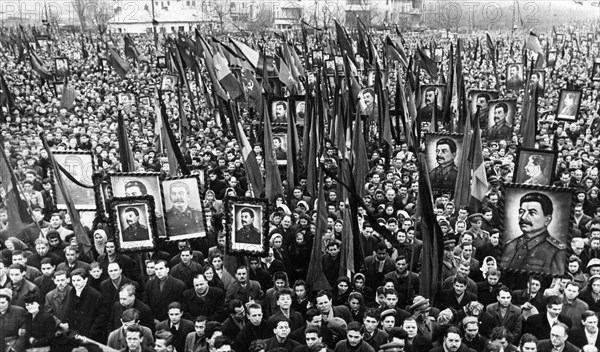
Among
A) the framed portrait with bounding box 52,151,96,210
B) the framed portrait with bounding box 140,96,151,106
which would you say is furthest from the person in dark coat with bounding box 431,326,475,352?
the framed portrait with bounding box 140,96,151,106

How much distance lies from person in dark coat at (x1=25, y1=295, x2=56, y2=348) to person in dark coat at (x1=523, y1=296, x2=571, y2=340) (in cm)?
414

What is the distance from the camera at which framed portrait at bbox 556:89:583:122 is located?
52.5 feet

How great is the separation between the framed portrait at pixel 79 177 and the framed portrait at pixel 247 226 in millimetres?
3013

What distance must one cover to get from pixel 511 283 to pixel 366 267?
1622mm

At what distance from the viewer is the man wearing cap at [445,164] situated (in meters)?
10.4

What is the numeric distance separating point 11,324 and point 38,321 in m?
0.31

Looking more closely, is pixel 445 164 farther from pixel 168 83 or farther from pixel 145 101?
pixel 145 101

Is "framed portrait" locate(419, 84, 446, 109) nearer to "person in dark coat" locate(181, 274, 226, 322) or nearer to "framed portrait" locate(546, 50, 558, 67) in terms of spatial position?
"person in dark coat" locate(181, 274, 226, 322)

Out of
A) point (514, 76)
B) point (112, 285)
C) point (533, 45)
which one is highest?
point (533, 45)

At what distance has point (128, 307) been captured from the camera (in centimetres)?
663

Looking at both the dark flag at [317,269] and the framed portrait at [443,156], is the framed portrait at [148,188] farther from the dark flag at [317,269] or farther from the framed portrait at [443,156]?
the framed portrait at [443,156]

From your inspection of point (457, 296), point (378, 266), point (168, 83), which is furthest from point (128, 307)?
point (168, 83)

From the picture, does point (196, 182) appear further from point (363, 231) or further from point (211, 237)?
point (363, 231)

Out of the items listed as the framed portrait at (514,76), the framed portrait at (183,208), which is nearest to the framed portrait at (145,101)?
the framed portrait at (514,76)
